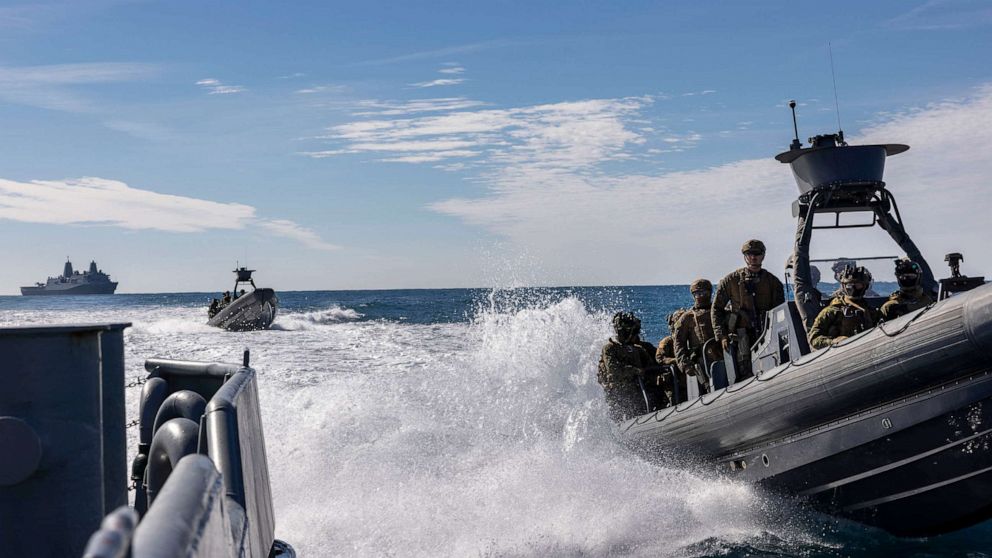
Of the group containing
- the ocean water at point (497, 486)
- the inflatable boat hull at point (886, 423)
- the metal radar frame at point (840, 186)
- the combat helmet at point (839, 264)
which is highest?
the metal radar frame at point (840, 186)

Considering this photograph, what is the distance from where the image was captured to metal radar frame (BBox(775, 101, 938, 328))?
7.46 metres

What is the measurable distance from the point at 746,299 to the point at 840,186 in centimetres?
121

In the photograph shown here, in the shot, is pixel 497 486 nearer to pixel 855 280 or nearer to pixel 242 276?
pixel 855 280

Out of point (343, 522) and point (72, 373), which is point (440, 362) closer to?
point (343, 522)

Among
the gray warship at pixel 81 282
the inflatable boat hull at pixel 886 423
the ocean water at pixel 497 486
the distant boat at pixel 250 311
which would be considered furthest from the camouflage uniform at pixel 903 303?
the gray warship at pixel 81 282

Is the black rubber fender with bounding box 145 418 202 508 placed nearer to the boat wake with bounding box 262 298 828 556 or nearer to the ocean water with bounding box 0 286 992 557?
the ocean water with bounding box 0 286 992 557

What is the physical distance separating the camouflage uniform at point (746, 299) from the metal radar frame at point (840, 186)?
35 centimetres

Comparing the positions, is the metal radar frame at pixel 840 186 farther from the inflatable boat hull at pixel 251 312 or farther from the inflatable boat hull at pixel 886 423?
the inflatable boat hull at pixel 251 312

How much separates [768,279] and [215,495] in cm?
691

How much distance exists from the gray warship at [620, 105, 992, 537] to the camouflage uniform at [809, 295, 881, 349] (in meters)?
0.25

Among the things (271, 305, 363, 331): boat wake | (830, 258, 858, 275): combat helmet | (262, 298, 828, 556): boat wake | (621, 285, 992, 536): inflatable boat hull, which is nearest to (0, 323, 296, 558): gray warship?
(262, 298, 828, 556): boat wake

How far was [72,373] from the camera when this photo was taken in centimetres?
253

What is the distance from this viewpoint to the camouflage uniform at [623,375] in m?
8.52

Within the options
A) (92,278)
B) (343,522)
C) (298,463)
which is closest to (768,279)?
(343,522)
